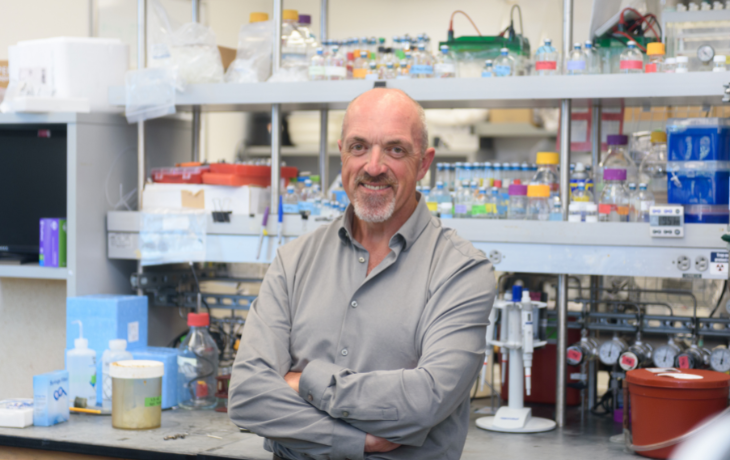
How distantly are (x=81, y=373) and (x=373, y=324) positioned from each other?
130cm

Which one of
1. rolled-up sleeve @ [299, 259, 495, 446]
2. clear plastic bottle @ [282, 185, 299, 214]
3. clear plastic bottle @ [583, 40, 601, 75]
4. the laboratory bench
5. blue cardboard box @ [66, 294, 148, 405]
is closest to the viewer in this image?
rolled-up sleeve @ [299, 259, 495, 446]

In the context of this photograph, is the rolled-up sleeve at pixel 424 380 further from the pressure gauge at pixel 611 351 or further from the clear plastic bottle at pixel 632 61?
the clear plastic bottle at pixel 632 61

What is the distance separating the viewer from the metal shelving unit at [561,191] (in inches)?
91.6

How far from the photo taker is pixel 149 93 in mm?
2855

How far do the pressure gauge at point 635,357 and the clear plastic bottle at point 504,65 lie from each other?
3.23 ft

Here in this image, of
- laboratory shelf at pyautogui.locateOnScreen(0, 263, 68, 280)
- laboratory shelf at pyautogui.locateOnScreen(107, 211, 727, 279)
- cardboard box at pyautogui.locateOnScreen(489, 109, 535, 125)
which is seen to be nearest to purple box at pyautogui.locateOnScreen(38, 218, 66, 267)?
laboratory shelf at pyautogui.locateOnScreen(0, 263, 68, 280)

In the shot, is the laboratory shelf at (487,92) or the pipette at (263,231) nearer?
the laboratory shelf at (487,92)

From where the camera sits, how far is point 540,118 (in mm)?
5680

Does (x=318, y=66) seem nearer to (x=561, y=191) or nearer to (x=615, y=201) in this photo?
(x=561, y=191)

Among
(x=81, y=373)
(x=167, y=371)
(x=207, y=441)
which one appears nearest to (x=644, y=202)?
(x=207, y=441)

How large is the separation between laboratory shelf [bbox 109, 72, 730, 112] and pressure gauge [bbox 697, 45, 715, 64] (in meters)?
0.12

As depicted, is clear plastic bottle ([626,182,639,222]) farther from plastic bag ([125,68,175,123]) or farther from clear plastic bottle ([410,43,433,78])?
plastic bag ([125,68,175,123])

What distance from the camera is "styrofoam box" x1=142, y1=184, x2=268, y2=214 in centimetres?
281

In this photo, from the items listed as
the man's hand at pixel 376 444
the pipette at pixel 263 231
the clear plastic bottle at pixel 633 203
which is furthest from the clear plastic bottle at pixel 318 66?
the man's hand at pixel 376 444
